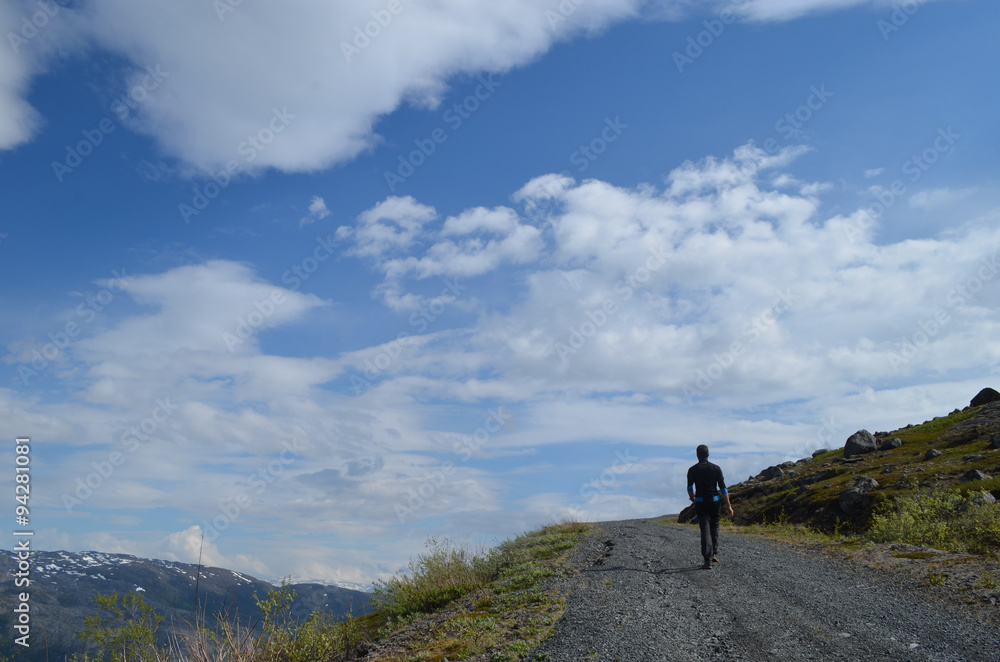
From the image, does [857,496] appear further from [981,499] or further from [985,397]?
[985,397]

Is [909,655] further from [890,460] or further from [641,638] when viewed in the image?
[890,460]

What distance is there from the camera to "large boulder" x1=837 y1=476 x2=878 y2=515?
100 ft

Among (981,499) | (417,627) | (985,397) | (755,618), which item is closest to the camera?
(755,618)

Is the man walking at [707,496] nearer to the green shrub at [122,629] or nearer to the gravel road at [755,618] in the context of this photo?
the gravel road at [755,618]

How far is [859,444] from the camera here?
56625mm

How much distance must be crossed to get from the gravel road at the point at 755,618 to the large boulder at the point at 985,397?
245 feet

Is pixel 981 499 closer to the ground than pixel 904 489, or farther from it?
farther from it

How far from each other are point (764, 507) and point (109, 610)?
43.9 meters

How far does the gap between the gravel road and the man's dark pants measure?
45cm

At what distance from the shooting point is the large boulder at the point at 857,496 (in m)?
30.6

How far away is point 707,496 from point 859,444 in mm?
52883

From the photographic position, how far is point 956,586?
10852mm

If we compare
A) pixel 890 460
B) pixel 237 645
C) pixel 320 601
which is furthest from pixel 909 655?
pixel 890 460

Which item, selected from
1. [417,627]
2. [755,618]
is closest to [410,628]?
[417,627]
